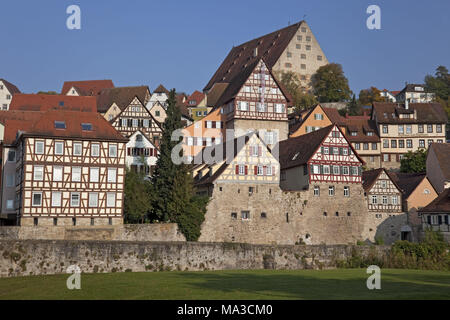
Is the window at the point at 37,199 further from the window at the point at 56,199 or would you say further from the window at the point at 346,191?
the window at the point at 346,191

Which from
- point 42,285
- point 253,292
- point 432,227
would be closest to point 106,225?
point 42,285

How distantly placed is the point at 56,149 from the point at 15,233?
683 centimetres

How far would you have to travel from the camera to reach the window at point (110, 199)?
151ft

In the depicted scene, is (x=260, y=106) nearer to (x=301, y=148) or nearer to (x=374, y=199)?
(x=301, y=148)

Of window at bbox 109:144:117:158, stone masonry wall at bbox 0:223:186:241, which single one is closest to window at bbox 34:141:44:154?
window at bbox 109:144:117:158

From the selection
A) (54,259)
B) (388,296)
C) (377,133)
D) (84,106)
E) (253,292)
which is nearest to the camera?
(388,296)

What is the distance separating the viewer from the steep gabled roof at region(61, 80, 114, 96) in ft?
310

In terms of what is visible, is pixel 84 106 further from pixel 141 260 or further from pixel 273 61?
pixel 273 61

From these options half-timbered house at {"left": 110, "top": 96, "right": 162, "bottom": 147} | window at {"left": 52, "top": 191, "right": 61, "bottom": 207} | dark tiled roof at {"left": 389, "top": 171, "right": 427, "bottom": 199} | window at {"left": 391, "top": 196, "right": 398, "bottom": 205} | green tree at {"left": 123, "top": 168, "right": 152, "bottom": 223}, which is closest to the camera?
window at {"left": 52, "top": 191, "right": 61, "bottom": 207}

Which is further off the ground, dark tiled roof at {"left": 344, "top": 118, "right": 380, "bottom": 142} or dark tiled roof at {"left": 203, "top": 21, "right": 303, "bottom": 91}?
dark tiled roof at {"left": 203, "top": 21, "right": 303, "bottom": 91}

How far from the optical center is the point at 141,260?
38.2 meters

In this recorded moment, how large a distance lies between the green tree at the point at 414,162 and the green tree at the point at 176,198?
3032cm

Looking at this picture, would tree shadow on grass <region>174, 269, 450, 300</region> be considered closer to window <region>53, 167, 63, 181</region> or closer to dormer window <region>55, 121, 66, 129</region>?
window <region>53, 167, 63, 181</region>

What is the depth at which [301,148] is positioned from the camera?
→ 5669cm
